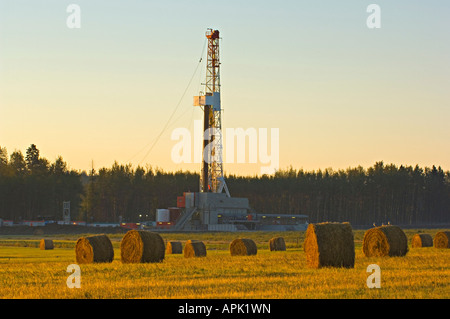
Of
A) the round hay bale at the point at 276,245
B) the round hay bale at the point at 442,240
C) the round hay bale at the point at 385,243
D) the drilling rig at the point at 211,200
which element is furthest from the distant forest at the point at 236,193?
the round hay bale at the point at 385,243

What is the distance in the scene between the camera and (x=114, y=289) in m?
15.9

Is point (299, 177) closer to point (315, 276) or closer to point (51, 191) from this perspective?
point (51, 191)

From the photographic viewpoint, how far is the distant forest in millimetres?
134000

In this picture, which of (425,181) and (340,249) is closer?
(340,249)

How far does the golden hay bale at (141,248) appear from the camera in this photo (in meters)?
26.6

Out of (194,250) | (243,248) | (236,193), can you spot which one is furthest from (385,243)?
(236,193)

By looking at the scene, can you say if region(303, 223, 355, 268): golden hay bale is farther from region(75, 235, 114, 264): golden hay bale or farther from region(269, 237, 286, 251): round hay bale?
region(269, 237, 286, 251): round hay bale

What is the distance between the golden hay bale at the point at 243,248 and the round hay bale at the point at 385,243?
319 inches

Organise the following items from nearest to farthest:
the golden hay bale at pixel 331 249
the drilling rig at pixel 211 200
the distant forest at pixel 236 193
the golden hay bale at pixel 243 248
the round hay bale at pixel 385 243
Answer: the golden hay bale at pixel 331 249 → the round hay bale at pixel 385 243 → the golden hay bale at pixel 243 248 → the drilling rig at pixel 211 200 → the distant forest at pixel 236 193

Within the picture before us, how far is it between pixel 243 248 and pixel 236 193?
392 ft

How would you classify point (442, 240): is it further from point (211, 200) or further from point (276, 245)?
point (211, 200)

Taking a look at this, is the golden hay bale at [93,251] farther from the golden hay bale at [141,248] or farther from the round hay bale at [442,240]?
the round hay bale at [442,240]

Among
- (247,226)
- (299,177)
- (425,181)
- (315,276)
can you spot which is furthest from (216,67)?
(315,276)
